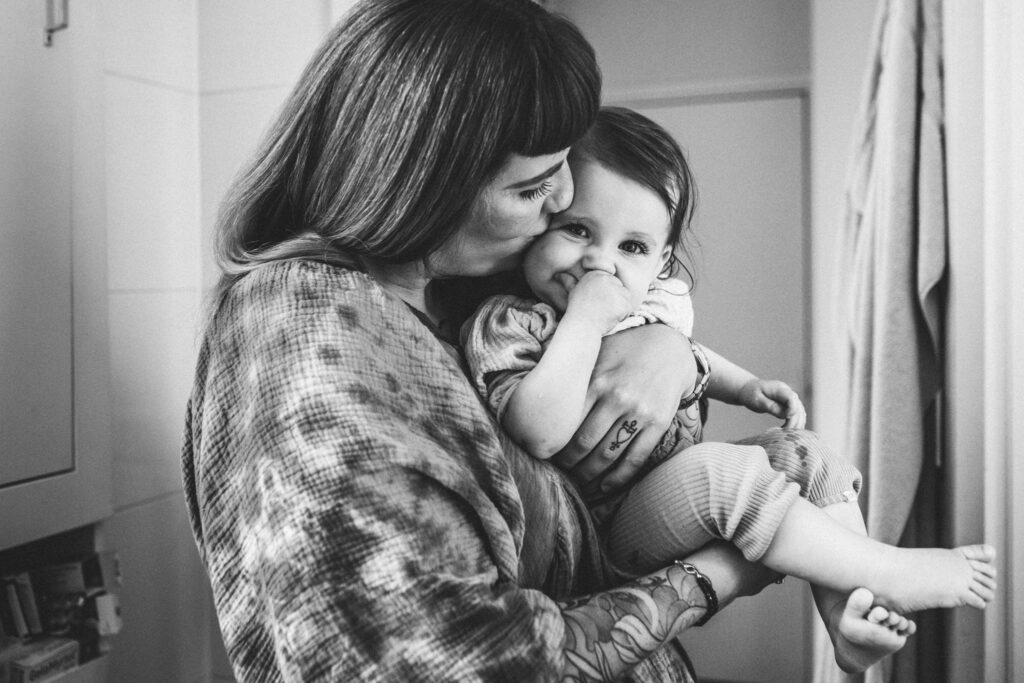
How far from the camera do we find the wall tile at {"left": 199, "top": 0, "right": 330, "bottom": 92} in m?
1.68

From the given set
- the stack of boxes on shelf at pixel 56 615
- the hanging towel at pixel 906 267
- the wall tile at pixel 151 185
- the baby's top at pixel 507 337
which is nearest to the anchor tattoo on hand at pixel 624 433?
the baby's top at pixel 507 337

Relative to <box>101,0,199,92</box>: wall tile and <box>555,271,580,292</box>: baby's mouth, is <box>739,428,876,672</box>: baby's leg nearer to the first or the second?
<box>555,271,580,292</box>: baby's mouth

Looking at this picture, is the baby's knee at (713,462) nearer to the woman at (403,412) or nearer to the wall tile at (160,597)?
the woman at (403,412)

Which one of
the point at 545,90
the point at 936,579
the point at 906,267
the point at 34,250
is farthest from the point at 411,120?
the point at 906,267

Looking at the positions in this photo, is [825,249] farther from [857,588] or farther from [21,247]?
[21,247]

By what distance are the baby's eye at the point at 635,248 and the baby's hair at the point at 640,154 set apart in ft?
0.16

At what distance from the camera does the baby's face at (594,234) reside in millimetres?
866

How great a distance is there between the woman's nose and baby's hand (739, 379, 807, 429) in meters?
0.41

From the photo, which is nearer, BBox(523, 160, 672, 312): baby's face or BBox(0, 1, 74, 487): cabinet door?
BBox(523, 160, 672, 312): baby's face

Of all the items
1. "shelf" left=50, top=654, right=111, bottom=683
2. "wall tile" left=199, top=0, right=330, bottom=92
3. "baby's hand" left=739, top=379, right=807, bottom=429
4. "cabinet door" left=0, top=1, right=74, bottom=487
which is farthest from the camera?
"wall tile" left=199, top=0, right=330, bottom=92

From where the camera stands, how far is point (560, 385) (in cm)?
74

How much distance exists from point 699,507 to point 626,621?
0.16 m

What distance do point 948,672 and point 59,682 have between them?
145 cm

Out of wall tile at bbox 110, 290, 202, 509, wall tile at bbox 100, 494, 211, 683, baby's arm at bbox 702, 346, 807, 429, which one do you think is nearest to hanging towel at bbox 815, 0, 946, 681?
baby's arm at bbox 702, 346, 807, 429
